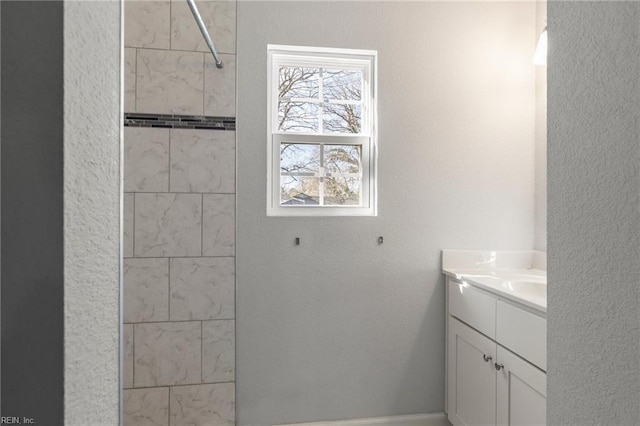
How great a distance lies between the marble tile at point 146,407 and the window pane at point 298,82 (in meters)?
1.68

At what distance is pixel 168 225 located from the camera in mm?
2039

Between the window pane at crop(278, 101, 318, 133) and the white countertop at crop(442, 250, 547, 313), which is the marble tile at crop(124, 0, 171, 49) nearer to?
the window pane at crop(278, 101, 318, 133)

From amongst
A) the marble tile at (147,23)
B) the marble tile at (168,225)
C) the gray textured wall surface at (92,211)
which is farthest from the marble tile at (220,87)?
the gray textured wall surface at (92,211)

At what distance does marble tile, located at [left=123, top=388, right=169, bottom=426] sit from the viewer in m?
2.01

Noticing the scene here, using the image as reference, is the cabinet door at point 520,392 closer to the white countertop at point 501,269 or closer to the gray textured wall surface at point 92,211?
the white countertop at point 501,269

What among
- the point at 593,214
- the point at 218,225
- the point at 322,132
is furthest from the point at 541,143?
the point at 218,225

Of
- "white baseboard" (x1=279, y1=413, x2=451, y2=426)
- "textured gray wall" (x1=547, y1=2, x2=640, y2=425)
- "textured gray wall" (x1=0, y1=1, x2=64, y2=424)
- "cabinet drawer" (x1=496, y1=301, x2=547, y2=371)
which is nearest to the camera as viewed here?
"textured gray wall" (x1=0, y1=1, x2=64, y2=424)

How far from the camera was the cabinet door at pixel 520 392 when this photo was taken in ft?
4.77

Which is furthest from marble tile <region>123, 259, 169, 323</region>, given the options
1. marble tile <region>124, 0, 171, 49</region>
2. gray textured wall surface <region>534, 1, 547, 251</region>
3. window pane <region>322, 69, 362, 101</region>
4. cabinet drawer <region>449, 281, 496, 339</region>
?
gray textured wall surface <region>534, 1, 547, 251</region>

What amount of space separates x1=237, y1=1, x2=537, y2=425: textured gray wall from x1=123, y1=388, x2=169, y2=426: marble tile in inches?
14.8

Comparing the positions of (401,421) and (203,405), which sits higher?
(203,405)

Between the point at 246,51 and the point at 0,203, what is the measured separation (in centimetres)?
187

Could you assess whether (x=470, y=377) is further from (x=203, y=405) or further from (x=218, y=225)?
(x=218, y=225)

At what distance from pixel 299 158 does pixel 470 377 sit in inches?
55.7
